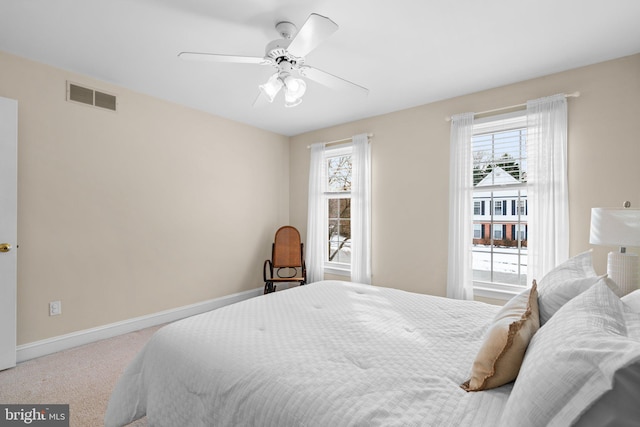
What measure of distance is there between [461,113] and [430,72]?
0.80 metres

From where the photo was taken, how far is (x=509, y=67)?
111 inches

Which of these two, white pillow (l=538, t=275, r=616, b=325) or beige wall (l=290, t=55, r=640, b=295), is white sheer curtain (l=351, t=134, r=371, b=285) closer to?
beige wall (l=290, t=55, r=640, b=295)

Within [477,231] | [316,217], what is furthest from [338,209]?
[477,231]

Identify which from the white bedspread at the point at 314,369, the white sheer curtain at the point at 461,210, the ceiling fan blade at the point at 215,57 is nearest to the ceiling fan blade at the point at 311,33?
the ceiling fan blade at the point at 215,57

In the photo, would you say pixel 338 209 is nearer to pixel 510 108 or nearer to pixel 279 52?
pixel 510 108

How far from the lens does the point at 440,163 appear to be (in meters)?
3.62

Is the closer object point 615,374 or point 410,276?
point 615,374

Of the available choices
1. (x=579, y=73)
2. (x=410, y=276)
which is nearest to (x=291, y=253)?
(x=410, y=276)

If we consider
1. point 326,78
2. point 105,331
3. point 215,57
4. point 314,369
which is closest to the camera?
point 314,369

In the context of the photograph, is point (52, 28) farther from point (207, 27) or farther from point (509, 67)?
point (509, 67)

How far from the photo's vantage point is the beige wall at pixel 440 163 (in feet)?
8.63

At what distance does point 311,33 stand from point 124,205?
9.00 feet

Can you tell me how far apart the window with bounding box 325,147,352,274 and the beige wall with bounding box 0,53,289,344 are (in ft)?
3.58

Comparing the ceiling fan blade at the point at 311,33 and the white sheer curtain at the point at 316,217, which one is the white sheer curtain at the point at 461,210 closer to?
the white sheer curtain at the point at 316,217
